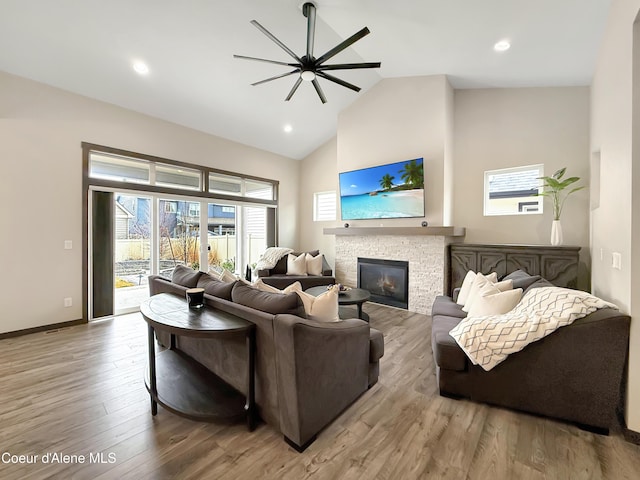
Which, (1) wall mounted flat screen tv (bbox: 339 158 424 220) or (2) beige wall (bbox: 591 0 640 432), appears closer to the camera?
(2) beige wall (bbox: 591 0 640 432)

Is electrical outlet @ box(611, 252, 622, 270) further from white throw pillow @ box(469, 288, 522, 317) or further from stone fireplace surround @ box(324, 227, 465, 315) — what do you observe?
stone fireplace surround @ box(324, 227, 465, 315)

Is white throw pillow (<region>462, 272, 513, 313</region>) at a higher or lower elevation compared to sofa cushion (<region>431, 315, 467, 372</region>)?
higher

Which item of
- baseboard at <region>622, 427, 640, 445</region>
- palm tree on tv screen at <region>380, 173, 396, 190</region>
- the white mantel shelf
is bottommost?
baseboard at <region>622, 427, 640, 445</region>

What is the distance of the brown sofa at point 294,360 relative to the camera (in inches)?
64.9

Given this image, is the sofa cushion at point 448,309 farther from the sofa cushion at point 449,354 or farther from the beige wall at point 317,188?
the beige wall at point 317,188

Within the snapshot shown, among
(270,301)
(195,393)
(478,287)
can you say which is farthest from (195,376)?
(478,287)

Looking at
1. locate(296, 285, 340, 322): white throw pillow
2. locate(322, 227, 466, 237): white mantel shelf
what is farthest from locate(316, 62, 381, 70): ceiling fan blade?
locate(322, 227, 466, 237): white mantel shelf

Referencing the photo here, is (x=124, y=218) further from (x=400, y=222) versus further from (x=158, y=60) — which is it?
(x=400, y=222)

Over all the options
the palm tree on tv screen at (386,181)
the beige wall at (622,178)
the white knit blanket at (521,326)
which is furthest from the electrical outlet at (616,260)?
the palm tree on tv screen at (386,181)

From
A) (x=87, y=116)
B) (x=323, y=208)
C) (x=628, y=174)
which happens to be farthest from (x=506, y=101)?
(x=87, y=116)

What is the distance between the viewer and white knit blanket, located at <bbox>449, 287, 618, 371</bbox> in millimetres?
1915

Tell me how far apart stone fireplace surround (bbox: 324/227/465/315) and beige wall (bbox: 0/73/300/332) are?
4193 millimetres

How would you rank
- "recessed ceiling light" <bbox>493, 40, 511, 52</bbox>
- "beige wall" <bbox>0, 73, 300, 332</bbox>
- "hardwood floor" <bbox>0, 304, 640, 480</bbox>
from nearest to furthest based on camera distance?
"hardwood floor" <bbox>0, 304, 640, 480</bbox>, "recessed ceiling light" <bbox>493, 40, 511, 52</bbox>, "beige wall" <bbox>0, 73, 300, 332</bbox>

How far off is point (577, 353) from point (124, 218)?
221 inches
